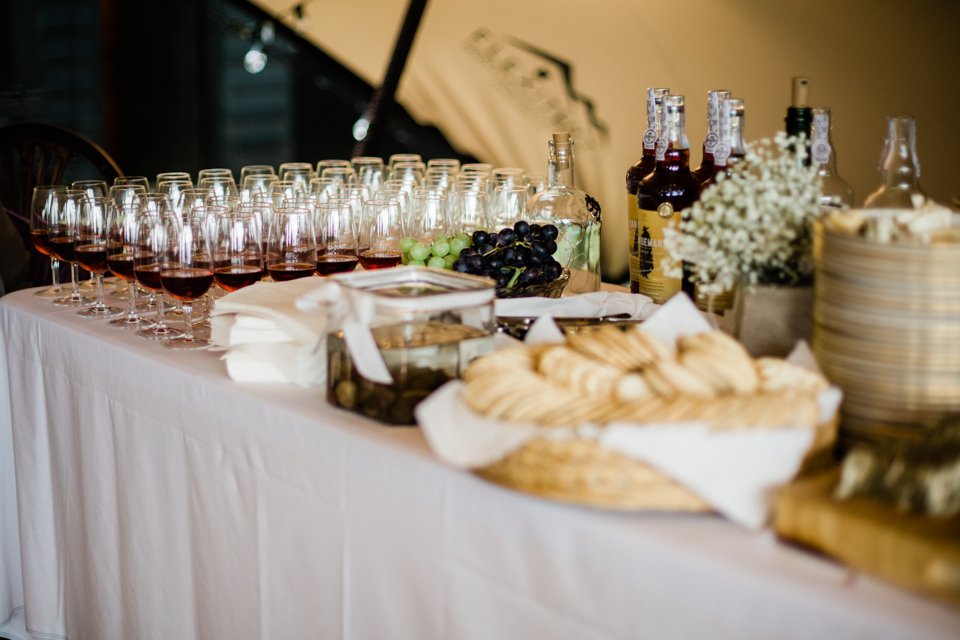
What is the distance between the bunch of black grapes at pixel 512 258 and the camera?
1674 mm

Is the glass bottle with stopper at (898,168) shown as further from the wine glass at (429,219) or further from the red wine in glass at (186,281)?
the red wine in glass at (186,281)

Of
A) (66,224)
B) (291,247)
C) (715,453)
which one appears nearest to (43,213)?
(66,224)

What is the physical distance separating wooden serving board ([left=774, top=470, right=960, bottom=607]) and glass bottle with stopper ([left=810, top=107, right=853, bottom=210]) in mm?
658

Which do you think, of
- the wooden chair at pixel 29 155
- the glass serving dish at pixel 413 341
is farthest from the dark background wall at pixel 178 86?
the glass serving dish at pixel 413 341

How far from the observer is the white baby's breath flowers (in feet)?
4.04

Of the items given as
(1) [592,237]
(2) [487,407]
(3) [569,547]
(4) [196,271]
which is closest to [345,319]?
(2) [487,407]

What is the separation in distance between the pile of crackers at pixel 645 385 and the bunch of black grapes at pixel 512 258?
1.86ft

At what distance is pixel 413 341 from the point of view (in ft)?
3.93

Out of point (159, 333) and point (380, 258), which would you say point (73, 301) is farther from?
point (380, 258)

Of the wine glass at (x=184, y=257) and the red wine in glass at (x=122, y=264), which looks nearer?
the wine glass at (x=184, y=257)

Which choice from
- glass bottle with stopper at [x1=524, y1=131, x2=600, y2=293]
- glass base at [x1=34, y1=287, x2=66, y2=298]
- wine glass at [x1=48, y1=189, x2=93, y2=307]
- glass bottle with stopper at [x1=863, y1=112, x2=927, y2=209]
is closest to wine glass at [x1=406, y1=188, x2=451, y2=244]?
glass bottle with stopper at [x1=524, y1=131, x2=600, y2=293]

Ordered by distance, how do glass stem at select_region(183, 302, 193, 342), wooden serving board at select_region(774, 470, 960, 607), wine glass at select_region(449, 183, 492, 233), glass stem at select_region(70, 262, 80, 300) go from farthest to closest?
1. wine glass at select_region(449, 183, 492, 233)
2. glass stem at select_region(70, 262, 80, 300)
3. glass stem at select_region(183, 302, 193, 342)
4. wooden serving board at select_region(774, 470, 960, 607)

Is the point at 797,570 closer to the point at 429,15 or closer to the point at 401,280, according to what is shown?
the point at 401,280

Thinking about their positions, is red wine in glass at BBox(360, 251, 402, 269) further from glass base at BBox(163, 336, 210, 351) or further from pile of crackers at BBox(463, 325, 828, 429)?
pile of crackers at BBox(463, 325, 828, 429)
